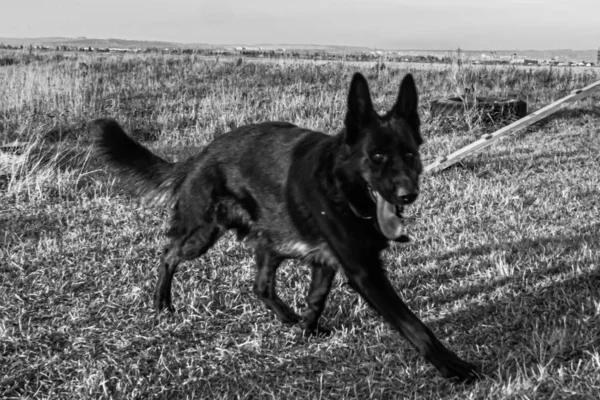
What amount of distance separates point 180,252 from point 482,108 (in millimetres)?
8428

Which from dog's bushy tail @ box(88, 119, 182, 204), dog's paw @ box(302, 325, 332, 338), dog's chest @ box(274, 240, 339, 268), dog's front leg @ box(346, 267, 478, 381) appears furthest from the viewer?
dog's bushy tail @ box(88, 119, 182, 204)

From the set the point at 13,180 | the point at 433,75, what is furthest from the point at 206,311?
the point at 433,75

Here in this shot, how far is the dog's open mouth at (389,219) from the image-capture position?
117 inches

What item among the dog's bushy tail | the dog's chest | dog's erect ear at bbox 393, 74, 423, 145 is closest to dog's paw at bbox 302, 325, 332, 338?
the dog's chest

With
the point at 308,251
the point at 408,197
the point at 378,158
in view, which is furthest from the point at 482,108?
the point at 408,197

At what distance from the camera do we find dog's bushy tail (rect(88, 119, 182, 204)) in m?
4.16

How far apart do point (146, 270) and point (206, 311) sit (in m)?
0.85

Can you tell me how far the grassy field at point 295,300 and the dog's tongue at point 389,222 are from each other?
2.17 feet

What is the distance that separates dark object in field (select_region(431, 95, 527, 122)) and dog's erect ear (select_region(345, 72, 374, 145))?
8.10m

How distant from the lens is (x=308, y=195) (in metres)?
3.26

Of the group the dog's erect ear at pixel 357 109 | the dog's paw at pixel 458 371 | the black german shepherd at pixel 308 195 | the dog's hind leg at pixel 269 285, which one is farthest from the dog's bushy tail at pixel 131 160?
the dog's paw at pixel 458 371

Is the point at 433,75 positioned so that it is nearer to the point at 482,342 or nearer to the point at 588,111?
the point at 588,111

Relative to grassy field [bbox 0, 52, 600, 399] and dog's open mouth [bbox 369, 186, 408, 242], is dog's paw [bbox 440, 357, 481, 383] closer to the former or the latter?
grassy field [bbox 0, 52, 600, 399]

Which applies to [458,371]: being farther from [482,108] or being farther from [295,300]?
[482,108]
